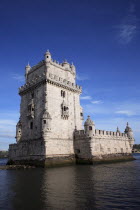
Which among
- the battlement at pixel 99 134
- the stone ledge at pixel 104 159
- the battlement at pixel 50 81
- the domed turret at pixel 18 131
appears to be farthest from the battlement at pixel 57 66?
the stone ledge at pixel 104 159

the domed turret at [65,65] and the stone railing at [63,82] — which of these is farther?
the domed turret at [65,65]

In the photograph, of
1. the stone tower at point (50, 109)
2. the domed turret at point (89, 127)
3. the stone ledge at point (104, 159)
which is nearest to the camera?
the stone tower at point (50, 109)

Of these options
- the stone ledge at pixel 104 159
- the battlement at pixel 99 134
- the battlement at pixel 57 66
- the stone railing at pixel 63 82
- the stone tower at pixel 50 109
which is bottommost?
the stone ledge at pixel 104 159

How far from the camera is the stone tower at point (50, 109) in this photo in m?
33.5

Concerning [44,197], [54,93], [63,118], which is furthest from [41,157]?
[44,197]

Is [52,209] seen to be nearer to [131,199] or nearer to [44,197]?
[44,197]

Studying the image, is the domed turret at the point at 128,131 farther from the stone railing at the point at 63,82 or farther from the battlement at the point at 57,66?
the battlement at the point at 57,66

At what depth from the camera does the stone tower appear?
33.5 meters

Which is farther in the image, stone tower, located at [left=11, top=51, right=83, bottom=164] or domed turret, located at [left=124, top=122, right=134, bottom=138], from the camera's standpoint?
domed turret, located at [left=124, top=122, right=134, bottom=138]

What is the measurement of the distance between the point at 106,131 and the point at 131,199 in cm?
2898

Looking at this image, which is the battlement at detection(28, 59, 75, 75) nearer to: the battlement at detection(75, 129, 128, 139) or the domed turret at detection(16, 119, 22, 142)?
the domed turret at detection(16, 119, 22, 142)

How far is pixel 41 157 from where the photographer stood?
31.8 meters

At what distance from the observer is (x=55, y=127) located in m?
35.0

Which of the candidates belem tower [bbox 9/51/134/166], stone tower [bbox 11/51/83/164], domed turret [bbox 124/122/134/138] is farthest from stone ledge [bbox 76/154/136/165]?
domed turret [bbox 124/122/134/138]
